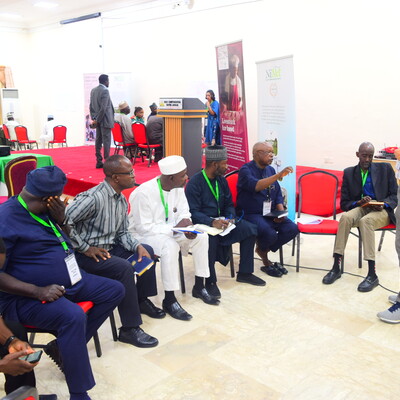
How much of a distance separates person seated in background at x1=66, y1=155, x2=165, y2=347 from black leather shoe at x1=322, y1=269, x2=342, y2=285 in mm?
1707

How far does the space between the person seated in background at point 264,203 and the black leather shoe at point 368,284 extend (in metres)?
0.68

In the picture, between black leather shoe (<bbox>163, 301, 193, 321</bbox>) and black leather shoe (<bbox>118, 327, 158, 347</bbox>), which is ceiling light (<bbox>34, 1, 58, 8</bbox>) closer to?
black leather shoe (<bbox>163, 301, 193, 321</bbox>)

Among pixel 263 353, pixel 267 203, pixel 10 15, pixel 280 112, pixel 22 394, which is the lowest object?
pixel 263 353

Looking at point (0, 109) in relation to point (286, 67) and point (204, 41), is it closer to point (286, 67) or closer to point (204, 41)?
point (204, 41)

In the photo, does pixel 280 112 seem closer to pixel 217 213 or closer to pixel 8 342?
pixel 217 213

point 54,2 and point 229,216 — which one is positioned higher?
point 54,2

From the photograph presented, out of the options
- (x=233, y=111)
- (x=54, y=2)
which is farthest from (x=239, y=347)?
(x=54, y=2)

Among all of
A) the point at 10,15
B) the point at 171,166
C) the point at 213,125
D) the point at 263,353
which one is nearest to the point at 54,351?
the point at 263,353

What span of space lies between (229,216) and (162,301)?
91 centimetres

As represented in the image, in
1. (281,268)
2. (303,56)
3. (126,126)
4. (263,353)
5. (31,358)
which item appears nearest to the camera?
(31,358)

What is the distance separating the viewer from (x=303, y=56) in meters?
8.43

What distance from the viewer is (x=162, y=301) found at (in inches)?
139

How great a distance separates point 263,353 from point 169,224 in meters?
1.19

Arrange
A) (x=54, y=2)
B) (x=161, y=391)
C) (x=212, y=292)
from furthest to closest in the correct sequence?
(x=54, y=2) → (x=212, y=292) → (x=161, y=391)
